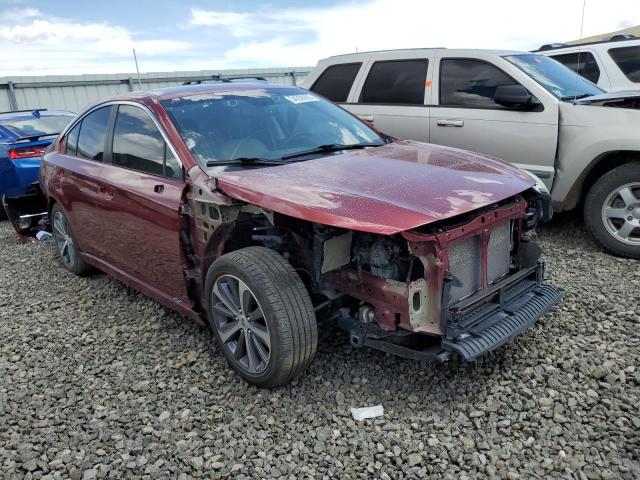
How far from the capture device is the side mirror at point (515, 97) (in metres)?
5.02

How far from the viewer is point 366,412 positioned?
9.42 ft

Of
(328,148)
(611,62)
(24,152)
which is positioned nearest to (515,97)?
(328,148)

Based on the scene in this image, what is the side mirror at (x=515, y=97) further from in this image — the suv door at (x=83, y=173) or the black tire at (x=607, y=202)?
the suv door at (x=83, y=173)

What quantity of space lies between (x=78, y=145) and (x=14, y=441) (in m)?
2.67

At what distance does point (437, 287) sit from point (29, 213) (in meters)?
5.71

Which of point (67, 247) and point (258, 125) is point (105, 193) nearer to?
point (258, 125)

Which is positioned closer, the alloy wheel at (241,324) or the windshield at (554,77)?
the alloy wheel at (241,324)

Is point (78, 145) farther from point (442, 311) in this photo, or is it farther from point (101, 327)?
point (442, 311)

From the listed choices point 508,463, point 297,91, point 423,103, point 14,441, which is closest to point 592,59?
point 423,103

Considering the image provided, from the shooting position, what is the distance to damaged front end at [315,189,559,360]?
271cm

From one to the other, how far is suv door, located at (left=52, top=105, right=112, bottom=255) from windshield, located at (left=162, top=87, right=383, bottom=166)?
937 millimetres

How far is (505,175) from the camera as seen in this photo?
3.25 metres

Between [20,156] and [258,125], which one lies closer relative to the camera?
[258,125]

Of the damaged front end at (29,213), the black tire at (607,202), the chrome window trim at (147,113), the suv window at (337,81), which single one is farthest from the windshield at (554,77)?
the damaged front end at (29,213)
